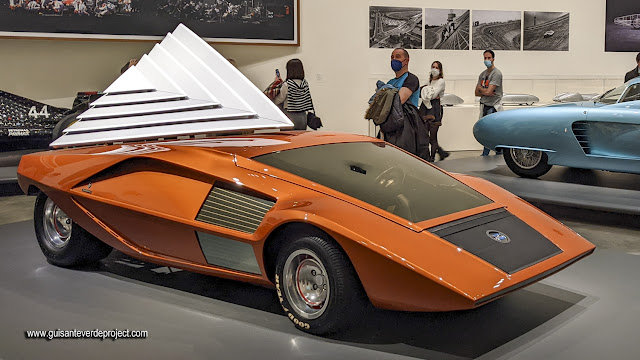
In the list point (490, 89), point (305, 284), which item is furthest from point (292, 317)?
point (490, 89)

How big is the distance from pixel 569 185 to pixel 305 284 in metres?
3.91

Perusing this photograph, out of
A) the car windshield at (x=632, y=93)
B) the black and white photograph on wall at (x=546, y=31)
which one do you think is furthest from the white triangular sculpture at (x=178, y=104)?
the black and white photograph on wall at (x=546, y=31)

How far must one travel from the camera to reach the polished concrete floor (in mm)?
2479

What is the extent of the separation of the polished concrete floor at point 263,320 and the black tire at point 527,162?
2.55 metres

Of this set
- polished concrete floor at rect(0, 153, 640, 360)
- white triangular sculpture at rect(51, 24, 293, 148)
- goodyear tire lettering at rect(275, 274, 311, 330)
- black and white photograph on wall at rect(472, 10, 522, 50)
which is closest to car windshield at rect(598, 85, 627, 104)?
polished concrete floor at rect(0, 153, 640, 360)

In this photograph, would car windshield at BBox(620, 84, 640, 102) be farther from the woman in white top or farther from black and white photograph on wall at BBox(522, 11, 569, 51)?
black and white photograph on wall at BBox(522, 11, 569, 51)

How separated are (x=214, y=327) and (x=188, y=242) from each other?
44 centimetres

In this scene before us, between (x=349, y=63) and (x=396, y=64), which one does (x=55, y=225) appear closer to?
(x=396, y=64)

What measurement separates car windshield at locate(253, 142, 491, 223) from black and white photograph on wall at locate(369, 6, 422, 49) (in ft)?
22.9

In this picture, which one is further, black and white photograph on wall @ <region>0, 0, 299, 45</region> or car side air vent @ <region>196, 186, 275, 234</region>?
black and white photograph on wall @ <region>0, 0, 299, 45</region>

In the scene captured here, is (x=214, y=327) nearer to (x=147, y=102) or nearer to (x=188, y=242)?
(x=188, y=242)

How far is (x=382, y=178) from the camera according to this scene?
299cm

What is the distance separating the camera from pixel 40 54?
26.7 feet

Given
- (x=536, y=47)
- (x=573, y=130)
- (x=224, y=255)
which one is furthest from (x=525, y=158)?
(x=536, y=47)
